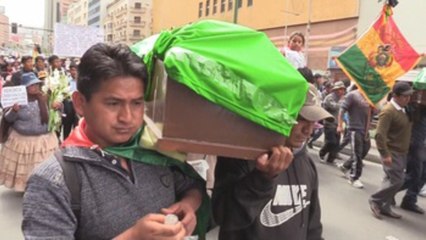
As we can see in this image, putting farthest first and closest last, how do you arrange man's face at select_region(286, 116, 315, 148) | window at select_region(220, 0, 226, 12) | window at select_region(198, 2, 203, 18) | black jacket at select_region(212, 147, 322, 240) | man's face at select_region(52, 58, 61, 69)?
window at select_region(198, 2, 203, 18)
window at select_region(220, 0, 226, 12)
man's face at select_region(52, 58, 61, 69)
man's face at select_region(286, 116, 315, 148)
black jacket at select_region(212, 147, 322, 240)

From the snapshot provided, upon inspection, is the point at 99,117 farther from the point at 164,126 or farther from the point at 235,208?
the point at 235,208

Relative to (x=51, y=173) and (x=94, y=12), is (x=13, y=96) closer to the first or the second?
(x=51, y=173)

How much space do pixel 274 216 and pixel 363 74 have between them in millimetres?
4294

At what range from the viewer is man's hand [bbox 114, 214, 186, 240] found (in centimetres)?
102

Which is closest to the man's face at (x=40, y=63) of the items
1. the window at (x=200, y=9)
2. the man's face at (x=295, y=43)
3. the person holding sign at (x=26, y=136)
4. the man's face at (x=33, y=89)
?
the person holding sign at (x=26, y=136)

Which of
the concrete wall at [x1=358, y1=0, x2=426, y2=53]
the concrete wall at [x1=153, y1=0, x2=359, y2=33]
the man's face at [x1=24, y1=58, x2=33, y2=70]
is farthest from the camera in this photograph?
the concrete wall at [x1=153, y1=0, x2=359, y2=33]

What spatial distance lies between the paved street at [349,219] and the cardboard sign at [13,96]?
124 cm

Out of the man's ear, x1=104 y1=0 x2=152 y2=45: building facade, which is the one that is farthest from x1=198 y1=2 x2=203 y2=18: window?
the man's ear

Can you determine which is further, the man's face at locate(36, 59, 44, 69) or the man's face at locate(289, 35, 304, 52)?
the man's face at locate(36, 59, 44, 69)

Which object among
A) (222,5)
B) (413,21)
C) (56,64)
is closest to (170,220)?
(56,64)

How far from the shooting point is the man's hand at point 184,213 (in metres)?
1.20

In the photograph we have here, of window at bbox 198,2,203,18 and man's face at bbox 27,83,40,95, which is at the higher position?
window at bbox 198,2,203,18

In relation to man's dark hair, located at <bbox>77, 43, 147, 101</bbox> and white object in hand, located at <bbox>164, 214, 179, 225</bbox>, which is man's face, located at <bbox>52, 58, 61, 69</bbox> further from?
white object in hand, located at <bbox>164, 214, 179, 225</bbox>

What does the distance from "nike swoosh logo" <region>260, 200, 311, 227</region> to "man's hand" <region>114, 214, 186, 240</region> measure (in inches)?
32.4
